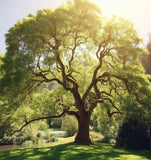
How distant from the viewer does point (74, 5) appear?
43.3 ft

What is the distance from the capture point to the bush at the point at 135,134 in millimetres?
13545

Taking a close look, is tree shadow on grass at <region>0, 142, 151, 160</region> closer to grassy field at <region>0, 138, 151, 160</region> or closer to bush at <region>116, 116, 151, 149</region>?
grassy field at <region>0, 138, 151, 160</region>

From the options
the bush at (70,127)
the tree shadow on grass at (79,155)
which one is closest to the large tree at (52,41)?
the tree shadow on grass at (79,155)

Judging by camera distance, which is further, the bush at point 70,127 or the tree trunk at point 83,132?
the bush at point 70,127

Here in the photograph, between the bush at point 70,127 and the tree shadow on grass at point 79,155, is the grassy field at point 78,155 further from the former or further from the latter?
the bush at point 70,127

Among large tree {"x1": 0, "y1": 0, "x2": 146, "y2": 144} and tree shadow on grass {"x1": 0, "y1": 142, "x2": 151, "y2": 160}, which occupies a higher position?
large tree {"x1": 0, "y1": 0, "x2": 146, "y2": 144}

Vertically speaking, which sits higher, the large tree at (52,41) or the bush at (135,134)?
the large tree at (52,41)

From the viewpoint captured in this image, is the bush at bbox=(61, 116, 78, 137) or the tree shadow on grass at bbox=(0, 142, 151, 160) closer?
the tree shadow on grass at bbox=(0, 142, 151, 160)

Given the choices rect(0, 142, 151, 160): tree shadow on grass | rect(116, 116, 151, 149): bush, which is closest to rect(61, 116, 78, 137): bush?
rect(116, 116, 151, 149): bush

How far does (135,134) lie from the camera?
13.6 meters

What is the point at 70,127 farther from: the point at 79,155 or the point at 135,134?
the point at 79,155

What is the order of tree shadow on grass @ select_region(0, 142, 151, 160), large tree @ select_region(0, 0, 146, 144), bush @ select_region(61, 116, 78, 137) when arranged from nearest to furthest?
tree shadow on grass @ select_region(0, 142, 151, 160) < large tree @ select_region(0, 0, 146, 144) < bush @ select_region(61, 116, 78, 137)

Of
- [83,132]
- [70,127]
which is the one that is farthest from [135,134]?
[70,127]

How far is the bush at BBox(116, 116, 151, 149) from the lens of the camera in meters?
13.5
